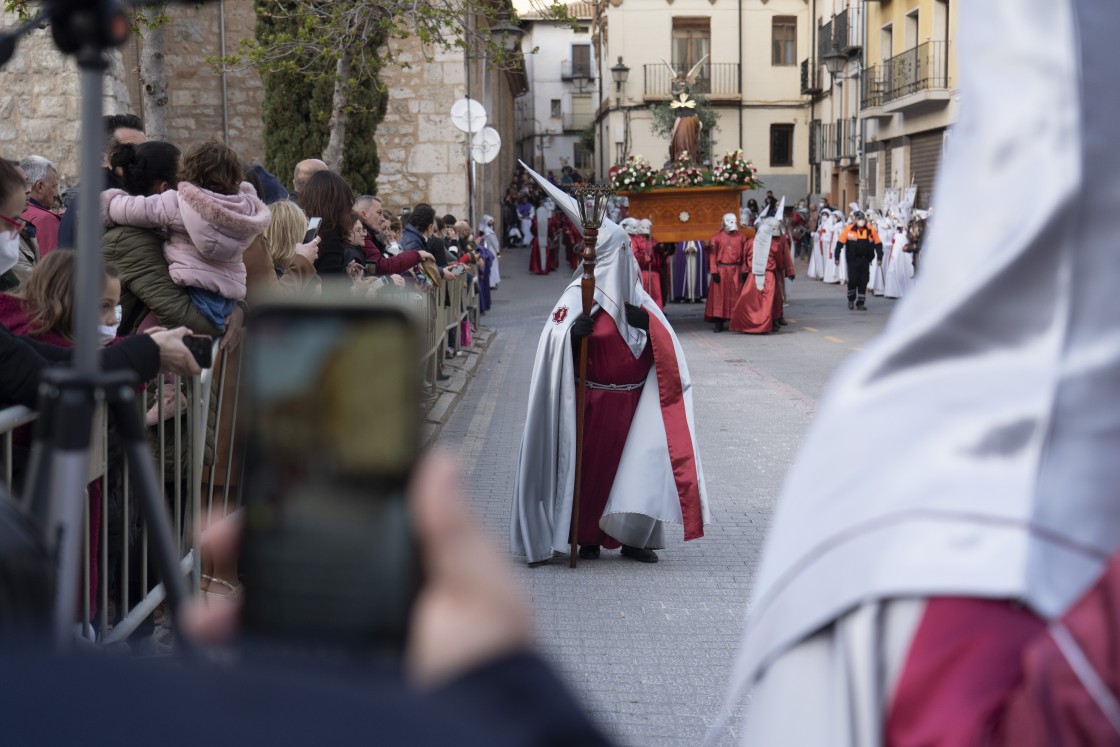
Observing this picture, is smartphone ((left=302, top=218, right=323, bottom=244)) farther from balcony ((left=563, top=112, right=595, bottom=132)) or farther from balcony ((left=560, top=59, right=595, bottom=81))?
balcony ((left=560, top=59, right=595, bottom=81))

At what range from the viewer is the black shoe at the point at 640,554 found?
21.8ft

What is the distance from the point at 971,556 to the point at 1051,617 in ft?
0.28

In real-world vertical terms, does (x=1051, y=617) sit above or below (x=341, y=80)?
below

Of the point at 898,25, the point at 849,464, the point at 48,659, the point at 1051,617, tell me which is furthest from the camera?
the point at 898,25

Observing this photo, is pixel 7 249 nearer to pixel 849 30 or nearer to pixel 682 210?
pixel 682 210

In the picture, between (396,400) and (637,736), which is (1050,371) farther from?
(637,736)

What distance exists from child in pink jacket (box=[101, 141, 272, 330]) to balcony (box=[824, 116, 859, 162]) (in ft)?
118

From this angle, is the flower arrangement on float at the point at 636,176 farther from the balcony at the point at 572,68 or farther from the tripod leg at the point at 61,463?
the balcony at the point at 572,68

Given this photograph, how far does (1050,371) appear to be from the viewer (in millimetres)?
1227

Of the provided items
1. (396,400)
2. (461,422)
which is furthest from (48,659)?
(461,422)

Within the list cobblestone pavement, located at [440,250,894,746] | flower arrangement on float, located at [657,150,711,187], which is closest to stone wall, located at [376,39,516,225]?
flower arrangement on float, located at [657,150,711,187]

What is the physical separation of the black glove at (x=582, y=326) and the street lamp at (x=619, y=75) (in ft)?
98.9

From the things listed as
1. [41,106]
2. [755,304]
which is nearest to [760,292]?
[755,304]


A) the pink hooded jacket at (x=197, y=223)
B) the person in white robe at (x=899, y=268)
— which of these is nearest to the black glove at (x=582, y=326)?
the pink hooded jacket at (x=197, y=223)
